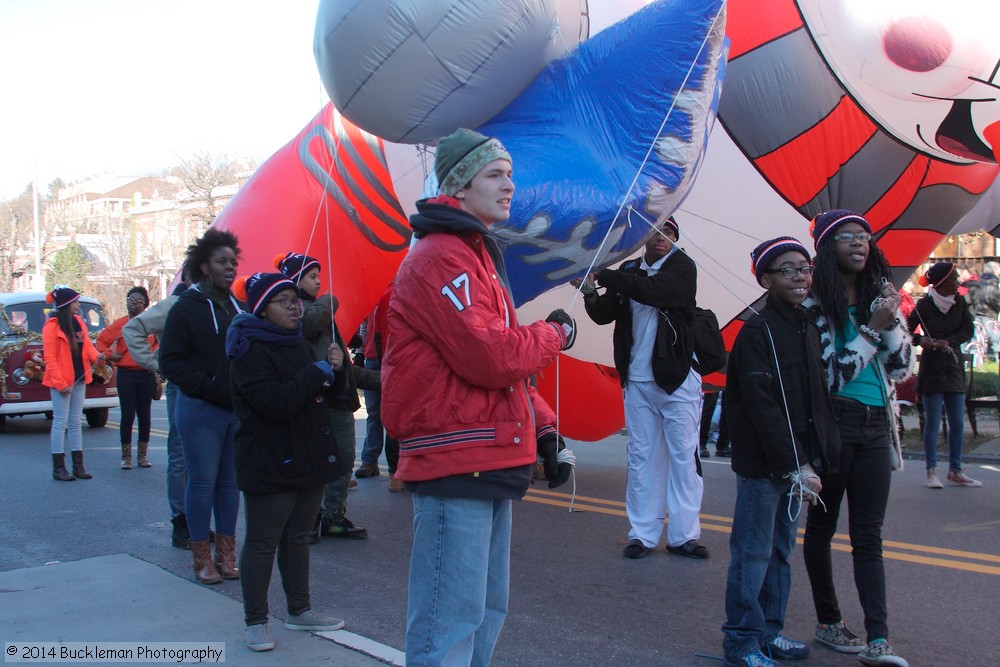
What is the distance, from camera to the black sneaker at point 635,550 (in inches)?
217

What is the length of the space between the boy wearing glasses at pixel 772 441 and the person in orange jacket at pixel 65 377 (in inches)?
271

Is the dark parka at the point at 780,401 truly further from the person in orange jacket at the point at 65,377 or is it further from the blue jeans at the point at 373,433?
the person in orange jacket at the point at 65,377

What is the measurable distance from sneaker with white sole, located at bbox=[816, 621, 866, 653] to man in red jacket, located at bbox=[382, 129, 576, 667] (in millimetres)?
2050

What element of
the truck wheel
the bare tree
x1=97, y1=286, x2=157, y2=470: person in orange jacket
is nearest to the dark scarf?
x1=97, y1=286, x2=157, y2=470: person in orange jacket

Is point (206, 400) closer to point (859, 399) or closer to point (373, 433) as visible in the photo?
point (859, 399)

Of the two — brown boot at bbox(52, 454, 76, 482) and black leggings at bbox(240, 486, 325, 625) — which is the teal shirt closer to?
black leggings at bbox(240, 486, 325, 625)

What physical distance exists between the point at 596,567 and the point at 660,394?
3.59 ft

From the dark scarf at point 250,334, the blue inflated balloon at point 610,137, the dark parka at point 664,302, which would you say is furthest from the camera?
the dark parka at point 664,302

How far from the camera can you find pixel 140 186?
93.4m

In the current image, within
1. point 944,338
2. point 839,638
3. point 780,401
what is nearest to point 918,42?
point 944,338

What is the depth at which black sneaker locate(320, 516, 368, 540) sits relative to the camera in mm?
5988

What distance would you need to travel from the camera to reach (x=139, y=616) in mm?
4297

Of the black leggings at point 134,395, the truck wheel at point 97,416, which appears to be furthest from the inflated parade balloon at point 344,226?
the truck wheel at point 97,416

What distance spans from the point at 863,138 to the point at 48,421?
43.1 ft
